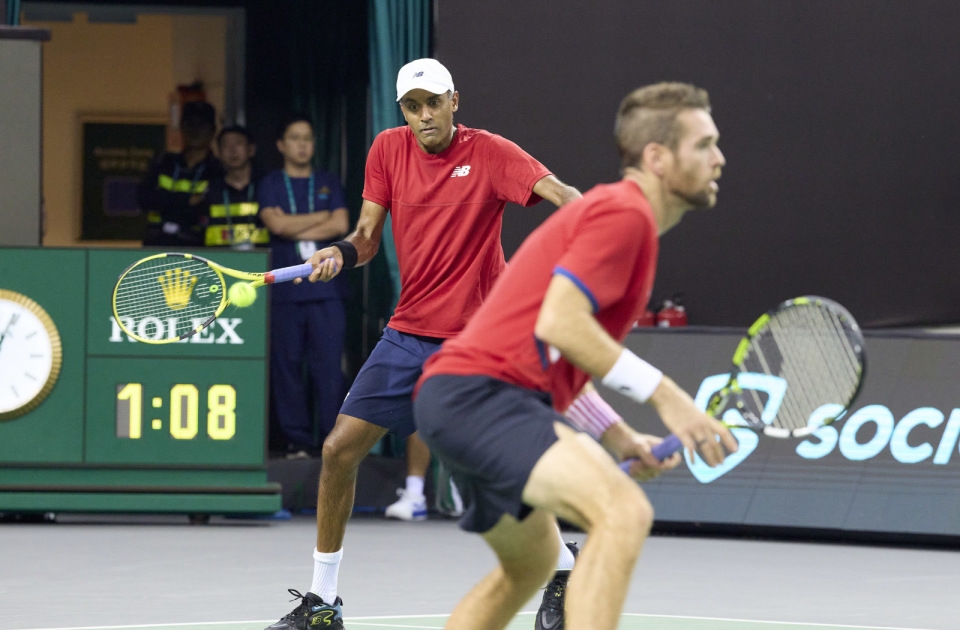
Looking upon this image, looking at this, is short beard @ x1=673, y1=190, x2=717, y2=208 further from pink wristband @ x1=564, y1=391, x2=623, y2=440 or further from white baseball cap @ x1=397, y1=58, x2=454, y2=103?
white baseball cap @ x1=397, y1=58, x2=454, y2=103

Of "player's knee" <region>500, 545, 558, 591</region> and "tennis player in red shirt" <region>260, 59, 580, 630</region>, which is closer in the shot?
"player's knee" <region>500, 545, 558, 591</region>

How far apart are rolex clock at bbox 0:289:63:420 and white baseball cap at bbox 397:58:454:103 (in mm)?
3576

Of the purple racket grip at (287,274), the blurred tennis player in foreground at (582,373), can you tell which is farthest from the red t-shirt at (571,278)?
the purple racket grip at (287,274)

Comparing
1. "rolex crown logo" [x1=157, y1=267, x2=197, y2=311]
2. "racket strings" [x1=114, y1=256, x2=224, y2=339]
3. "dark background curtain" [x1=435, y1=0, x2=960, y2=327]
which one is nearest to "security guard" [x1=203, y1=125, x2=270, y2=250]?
"dark background curtain" [x1=435, y1=0, x2=960, y2=327]

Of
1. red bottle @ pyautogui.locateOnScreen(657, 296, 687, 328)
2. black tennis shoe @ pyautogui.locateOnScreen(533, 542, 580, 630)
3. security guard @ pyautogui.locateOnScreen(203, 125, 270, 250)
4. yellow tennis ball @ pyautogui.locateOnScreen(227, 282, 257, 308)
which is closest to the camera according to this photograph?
yellow tennis ball @ pyautogui.locateOnScreen(227, 282, 257, 308)

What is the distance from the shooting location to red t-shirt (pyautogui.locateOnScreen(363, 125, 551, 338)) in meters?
5.26

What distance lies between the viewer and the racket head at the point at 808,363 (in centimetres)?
363

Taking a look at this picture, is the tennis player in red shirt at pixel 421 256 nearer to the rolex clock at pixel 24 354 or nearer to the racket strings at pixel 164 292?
the racket strings at pixel 164 292

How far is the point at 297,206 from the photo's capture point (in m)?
8.91

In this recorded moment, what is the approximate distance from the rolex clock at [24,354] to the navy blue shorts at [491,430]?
4.88 meters

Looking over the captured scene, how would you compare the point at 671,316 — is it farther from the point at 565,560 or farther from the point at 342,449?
the point at 342,449

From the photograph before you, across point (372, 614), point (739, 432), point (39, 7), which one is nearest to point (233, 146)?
point (39, 7)

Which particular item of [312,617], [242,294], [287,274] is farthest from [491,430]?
[312,617]

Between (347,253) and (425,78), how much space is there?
0.65m
